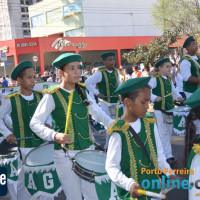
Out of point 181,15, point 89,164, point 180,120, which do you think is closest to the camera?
point 89,164

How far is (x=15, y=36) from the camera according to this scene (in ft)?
233

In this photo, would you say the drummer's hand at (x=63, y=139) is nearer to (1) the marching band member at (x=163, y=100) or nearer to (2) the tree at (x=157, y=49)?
(1) the marching band member at (x=163, y=100)

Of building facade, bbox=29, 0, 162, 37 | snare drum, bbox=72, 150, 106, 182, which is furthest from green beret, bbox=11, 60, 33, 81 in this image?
building facade, bbox=29, 0, 162, 37

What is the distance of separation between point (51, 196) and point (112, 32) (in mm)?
40072

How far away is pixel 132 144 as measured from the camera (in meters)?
Answer: 2.49

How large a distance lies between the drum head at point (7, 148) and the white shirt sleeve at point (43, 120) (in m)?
0.74

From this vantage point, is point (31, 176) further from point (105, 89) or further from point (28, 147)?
point (105, 89)

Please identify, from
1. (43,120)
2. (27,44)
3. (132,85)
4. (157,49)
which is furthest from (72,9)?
(132,85)

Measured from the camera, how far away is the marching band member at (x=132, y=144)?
96.3 inches

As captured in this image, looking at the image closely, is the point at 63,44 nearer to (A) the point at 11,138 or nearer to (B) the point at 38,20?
(B) the point at 38,20

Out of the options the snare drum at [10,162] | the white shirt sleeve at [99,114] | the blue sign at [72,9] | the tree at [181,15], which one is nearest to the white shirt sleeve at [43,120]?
the white shirt sleeve at [99,114]

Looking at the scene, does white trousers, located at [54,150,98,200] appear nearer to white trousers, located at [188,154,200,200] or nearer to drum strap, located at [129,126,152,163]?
drum strap, located at [129,126,152,163]

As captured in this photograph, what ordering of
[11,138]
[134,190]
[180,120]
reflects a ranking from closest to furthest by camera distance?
[134,190] < [11,138] < [180,120]

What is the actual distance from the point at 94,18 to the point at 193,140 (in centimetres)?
3955
